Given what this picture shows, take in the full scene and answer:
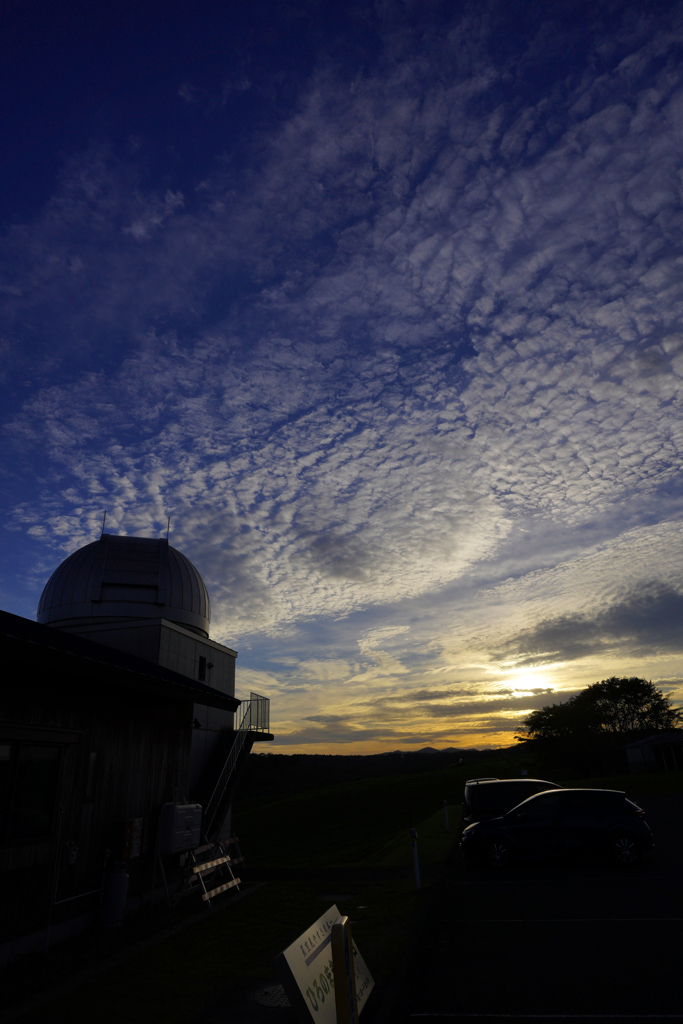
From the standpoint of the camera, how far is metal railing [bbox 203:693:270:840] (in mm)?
16781

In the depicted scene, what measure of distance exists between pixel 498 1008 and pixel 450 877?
25.3ft

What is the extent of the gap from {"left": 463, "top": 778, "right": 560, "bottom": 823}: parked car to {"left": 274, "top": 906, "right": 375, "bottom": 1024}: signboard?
1276 cm

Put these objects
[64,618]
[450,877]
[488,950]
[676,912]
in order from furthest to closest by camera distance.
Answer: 1. [64,618]
2. [450,877]
3. [676,912]
4. [488,950]

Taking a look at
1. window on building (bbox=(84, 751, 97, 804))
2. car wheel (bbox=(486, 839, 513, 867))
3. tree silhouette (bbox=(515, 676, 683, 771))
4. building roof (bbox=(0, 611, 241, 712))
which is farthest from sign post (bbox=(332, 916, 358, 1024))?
tree silhouette (bbox=(515, 676, 683, 771))

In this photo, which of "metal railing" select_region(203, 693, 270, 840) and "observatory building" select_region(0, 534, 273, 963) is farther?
"metal railing" select_region(203, 693, 270, 840)

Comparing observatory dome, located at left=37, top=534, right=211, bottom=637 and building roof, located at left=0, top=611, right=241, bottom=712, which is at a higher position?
observatory dome, located at left=37, top=534, right=211, bottom=637

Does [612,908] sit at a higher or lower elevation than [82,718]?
lower

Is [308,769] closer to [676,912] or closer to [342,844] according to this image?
[342,844]

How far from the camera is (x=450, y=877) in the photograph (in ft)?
41.4

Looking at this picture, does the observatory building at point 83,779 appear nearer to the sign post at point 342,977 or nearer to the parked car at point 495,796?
the sign post at point 342,977

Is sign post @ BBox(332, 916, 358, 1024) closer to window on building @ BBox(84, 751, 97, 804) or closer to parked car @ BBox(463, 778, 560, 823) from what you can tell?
window on building @ BBox(84, 751, 97, 804)

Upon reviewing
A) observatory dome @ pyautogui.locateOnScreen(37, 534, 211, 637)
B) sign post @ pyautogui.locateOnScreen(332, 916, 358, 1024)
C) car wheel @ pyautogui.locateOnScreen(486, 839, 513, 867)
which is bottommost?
car wheel @ pyautogui.locateOnScreen(486, 839, 513, 867)

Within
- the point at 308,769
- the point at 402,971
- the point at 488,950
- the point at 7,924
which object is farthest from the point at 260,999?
the point at 308,769

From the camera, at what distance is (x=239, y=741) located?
19281 millimetres
